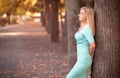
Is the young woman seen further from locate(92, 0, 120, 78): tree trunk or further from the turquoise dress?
locate(92, 0, 120, 78): tree trunk

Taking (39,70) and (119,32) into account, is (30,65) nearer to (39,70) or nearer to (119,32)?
(39,70)

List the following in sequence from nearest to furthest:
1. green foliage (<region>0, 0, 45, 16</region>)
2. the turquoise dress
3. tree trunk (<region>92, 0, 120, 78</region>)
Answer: the turquoise dress
tree trunk (<region>92, 0, 120, 78</region>)
green foliage (<region>0, 0, 45, 16</region>)

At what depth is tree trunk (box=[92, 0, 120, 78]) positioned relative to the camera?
741 cm

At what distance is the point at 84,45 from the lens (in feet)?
23.2

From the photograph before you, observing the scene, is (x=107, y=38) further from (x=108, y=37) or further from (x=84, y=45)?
(x=84, y=45)

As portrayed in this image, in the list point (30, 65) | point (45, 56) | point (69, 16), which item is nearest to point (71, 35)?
point (69, 16)

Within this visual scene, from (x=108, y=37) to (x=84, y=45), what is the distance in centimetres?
61

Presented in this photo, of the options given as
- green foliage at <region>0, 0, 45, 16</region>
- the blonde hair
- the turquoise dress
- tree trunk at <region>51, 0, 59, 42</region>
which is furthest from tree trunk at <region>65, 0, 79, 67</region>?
tree trunk at <region>51, 0, 59, 42</region>

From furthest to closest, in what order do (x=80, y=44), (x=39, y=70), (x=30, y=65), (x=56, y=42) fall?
(x=56, y=42), (x=30, y=65), (x=39, y=70), (x=80, y=44)

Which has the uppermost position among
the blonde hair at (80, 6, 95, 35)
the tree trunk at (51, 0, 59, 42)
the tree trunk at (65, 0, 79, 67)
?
the blonde hair at (80, 6, 95, 35)

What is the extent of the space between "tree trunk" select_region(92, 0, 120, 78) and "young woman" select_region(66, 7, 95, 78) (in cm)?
33

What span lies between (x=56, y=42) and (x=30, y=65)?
12486 mm

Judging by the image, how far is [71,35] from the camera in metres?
11.8

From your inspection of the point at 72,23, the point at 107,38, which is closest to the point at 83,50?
the point at 107,38
